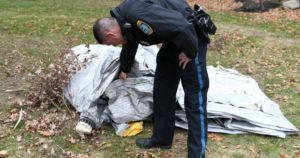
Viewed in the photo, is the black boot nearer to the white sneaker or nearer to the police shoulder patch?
the white sneaker

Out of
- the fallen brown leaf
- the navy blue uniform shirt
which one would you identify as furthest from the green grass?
the navy blue uniform shirt

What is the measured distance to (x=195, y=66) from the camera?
367 centimetres

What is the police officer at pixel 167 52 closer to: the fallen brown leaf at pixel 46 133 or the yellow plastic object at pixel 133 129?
the yellow plastic object at pixel 133 129

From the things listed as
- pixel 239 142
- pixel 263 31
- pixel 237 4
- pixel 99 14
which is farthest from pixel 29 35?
pixel 237 4

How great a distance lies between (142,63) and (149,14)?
5.79 feet

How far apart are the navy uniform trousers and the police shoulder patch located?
397 millimetres

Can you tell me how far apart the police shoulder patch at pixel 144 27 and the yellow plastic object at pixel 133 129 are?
1.45m

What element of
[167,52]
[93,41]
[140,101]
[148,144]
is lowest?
[93,41]

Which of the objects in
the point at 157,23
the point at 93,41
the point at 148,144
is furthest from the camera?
the point at 93,41

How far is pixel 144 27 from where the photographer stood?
333cm

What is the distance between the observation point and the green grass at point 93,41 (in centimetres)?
429

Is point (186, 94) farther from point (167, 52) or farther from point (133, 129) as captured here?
point (133, 129)

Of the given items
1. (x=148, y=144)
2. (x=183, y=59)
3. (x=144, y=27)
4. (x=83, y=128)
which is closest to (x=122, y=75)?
(x=83, y=128)

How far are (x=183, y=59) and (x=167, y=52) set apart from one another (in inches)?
10.2
